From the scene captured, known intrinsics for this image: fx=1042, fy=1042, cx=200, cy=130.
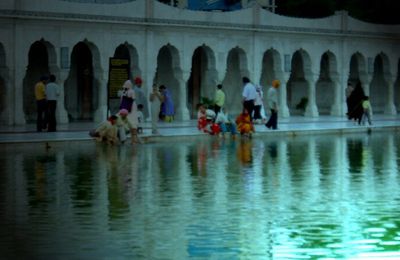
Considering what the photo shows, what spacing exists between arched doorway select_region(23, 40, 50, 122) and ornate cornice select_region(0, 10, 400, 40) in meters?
2.77

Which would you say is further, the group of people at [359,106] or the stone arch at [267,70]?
the stone arch at [267,70]

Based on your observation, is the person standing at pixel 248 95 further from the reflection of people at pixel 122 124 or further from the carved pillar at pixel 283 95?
the carved pillar at pixel 283 95

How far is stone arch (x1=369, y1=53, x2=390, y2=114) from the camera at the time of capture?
51.2m

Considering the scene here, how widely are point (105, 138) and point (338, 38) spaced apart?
69.4ft

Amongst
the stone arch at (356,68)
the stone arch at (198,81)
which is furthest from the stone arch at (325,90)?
the stone arch at (198,81)

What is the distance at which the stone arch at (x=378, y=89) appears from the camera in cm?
5122

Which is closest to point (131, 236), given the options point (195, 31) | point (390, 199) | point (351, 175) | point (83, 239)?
point (83, 239)

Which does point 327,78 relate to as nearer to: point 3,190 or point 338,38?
point 338,38

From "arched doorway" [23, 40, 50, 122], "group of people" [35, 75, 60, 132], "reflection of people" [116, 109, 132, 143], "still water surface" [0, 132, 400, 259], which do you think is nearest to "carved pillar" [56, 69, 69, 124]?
"arched doorway" [23, 40, 50, 122]

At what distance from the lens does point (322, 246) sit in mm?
9820

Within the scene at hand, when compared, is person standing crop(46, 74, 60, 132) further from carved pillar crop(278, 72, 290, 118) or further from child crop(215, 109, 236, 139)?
carved pillar crop(278, 72, 290, 118)

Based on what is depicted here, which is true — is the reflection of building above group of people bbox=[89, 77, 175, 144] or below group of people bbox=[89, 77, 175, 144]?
above

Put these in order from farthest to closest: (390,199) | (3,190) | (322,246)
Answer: (3,190) < (390,199) < (322,246)

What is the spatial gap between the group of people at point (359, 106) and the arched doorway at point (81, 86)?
969 cm
